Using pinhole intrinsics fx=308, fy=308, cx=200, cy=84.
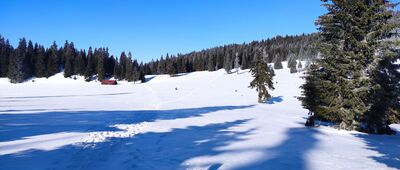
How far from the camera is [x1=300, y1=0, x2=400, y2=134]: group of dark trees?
55.4 feet

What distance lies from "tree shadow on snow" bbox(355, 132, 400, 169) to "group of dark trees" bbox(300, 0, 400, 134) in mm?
1461

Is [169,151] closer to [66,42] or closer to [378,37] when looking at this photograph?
[378,37]

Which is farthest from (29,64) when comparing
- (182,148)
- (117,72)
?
(182,148)

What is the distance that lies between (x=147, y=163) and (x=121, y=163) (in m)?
0.73

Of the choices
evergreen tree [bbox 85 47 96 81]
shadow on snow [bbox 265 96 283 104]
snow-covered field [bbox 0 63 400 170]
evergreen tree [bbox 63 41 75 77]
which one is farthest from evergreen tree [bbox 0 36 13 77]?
snow-covered field [bbox 0 63 400 170]

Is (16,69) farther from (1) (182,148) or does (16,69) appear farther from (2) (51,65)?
(1) (182,148)

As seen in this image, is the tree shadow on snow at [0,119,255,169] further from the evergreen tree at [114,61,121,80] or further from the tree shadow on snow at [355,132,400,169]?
the evergreen tree at [114,61,121,80]

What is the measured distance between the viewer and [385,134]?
1767 cm

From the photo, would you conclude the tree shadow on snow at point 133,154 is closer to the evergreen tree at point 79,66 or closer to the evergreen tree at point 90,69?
the evergreen tree at point 90,69

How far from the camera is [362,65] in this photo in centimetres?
1725

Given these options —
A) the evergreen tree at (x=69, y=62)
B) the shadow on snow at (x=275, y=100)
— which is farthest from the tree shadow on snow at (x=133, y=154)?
the evergreen tree at (x=69, y=62)

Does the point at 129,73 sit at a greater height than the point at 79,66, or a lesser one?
lesser

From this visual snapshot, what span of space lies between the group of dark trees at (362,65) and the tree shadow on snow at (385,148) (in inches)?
57.5

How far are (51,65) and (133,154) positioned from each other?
343 feet
